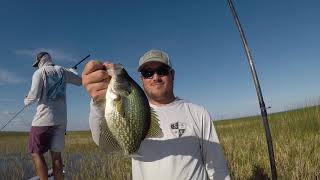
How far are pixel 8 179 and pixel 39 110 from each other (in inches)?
120

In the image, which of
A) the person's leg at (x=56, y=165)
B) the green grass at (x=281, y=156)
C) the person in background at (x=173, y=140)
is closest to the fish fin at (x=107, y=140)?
the person in background at (x=173, y=140)

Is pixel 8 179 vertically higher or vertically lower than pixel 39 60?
lower

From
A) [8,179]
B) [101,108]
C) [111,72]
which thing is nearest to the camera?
[111,72]

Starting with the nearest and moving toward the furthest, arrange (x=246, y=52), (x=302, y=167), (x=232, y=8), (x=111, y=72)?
(x=111, y=72), (x=246, y=52), (x=232, y=8), (x=302, y=167)

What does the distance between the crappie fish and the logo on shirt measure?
1.10m

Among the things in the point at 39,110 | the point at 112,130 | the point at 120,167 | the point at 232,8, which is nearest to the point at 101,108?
the point at 112,130

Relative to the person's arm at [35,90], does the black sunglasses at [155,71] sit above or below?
below

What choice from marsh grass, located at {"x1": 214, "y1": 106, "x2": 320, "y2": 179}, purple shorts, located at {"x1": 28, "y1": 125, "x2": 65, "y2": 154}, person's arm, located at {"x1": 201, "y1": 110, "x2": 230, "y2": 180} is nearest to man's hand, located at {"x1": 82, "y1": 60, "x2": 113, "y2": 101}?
person's arm, located at {"x1": 201, "y1": 110, "x2": 230, "y2": 180}

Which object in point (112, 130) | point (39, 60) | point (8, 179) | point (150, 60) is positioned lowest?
point (8, 179)

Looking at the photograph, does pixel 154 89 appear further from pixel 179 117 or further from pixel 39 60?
pixel 39 60

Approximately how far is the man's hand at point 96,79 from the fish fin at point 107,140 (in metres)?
0.22

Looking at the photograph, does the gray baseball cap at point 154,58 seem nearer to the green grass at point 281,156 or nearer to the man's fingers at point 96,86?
the man's fingers at point 96,86

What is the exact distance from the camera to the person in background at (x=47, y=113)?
242 inches

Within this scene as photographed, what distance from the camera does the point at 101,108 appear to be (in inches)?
87.8
